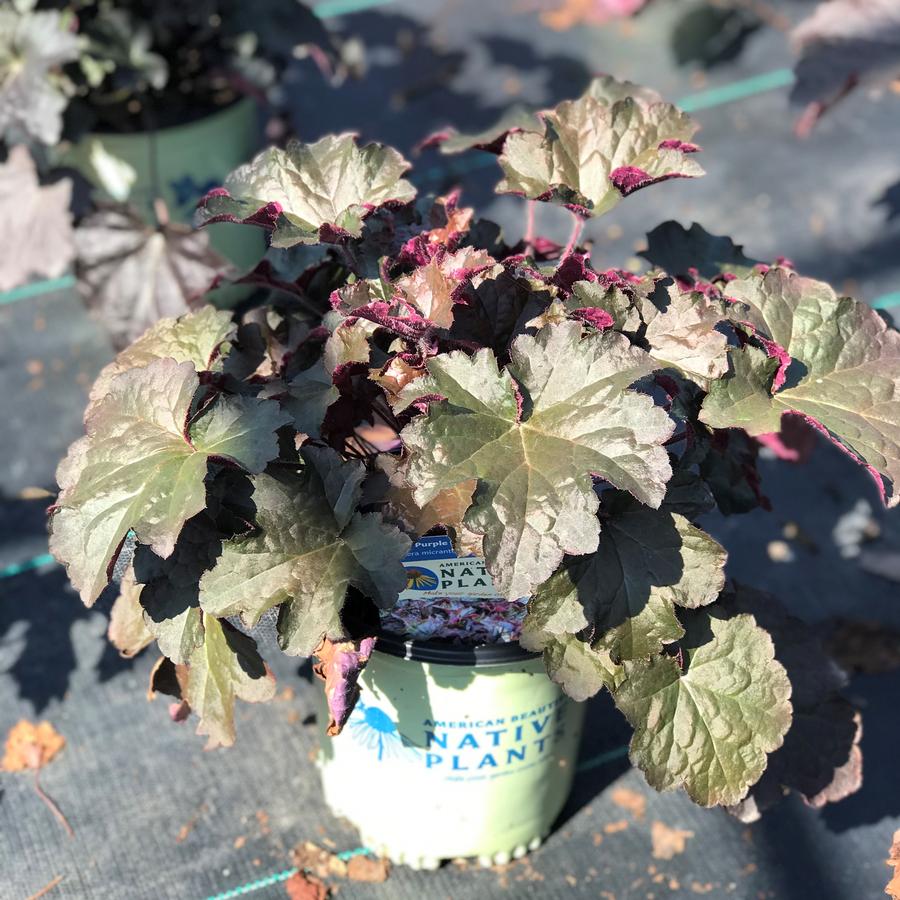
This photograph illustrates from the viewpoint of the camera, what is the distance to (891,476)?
3.93ft

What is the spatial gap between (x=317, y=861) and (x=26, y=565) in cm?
86

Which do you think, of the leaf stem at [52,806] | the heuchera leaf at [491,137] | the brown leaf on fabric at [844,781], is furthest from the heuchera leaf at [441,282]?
the leaf stem at [52,806]

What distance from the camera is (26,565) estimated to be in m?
2.19

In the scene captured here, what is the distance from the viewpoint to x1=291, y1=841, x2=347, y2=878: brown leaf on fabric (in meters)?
1.74

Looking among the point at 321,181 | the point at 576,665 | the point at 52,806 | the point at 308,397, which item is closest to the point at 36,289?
the point at 52,806

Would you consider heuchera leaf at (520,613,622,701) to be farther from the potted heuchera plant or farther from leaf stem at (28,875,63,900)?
leaf stem at (28,875,63,900)

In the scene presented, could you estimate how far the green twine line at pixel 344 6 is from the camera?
361cm

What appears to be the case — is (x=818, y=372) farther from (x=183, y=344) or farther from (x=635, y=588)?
(x=183, y=344)

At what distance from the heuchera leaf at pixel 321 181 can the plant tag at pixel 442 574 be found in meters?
0.40

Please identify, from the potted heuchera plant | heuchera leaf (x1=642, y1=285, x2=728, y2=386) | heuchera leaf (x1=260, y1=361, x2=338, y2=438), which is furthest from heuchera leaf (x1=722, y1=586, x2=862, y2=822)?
heuchera leaf (x1=260, y1=361, x2=338, y2=438)

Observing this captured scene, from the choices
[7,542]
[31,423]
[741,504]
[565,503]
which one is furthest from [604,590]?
[31,423]

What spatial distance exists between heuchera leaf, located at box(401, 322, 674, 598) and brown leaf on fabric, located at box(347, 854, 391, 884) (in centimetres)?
80

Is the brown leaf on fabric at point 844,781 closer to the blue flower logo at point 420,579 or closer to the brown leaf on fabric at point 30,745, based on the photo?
the blue flower logo at point 420,579

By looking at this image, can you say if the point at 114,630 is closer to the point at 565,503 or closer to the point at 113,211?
the point at 565,503
